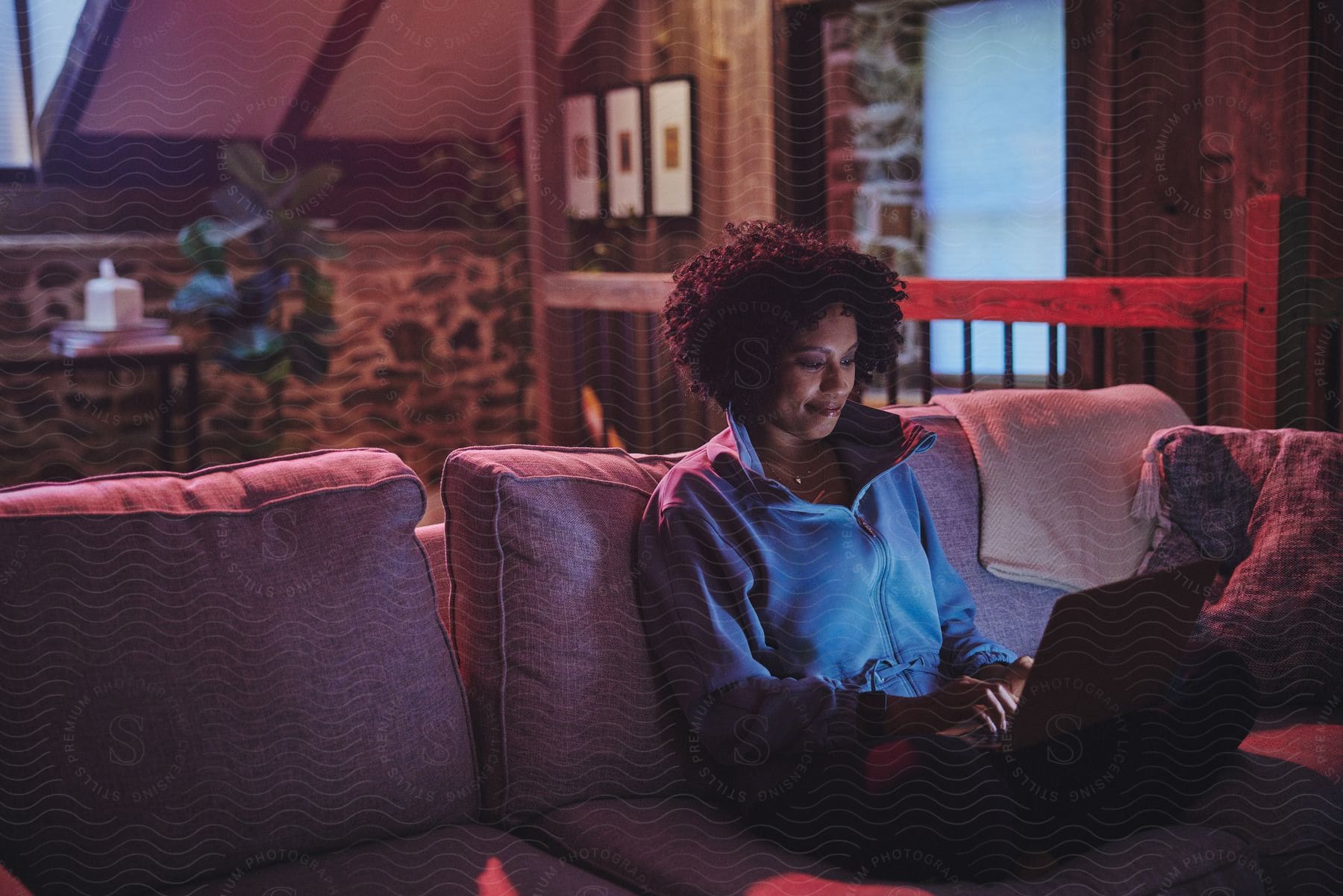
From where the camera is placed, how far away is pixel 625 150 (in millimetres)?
4551

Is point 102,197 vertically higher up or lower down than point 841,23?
lower down

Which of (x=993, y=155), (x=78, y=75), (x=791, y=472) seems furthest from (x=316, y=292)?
(x=791, y=472)

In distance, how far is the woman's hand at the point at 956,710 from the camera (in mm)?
1416

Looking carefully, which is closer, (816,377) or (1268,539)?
(816,377)

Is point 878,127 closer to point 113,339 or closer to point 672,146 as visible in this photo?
point 672,146

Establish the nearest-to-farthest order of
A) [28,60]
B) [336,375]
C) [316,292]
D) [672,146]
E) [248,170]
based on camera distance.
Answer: [28,60], [248,170], [672,146], [316,292], [336,375]

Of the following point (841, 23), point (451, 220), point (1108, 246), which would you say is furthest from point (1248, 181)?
point (451, 220)

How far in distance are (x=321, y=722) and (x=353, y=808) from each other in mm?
102

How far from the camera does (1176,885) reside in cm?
132

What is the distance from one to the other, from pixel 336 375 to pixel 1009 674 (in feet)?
13.0

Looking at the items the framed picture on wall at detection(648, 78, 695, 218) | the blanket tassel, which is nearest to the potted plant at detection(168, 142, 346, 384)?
the framed picture on wall at detection(648, 78, 695, 218)

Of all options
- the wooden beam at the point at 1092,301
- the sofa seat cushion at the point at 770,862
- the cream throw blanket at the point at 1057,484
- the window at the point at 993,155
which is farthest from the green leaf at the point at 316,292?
the sofa seat cushion at the point at 770,862

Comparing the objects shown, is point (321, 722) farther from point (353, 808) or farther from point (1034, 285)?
point (1034, 285)

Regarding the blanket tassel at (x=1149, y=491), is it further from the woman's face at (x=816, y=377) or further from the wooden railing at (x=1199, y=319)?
the woman's face at (x=816, y=377)
